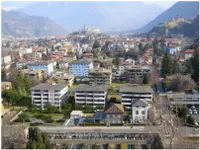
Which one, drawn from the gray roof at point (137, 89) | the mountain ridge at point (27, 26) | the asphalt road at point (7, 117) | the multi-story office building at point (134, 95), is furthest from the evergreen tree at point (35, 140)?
the mountain ridge at point (27, 26)

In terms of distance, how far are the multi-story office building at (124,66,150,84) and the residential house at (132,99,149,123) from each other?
5952 millimetres

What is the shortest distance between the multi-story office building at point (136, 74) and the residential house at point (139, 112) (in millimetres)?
5952

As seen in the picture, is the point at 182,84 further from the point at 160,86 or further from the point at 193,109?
the point at 193,109

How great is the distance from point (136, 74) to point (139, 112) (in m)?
6.53

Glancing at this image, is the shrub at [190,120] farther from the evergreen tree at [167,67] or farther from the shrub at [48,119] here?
the evergreen tree at [167,67]

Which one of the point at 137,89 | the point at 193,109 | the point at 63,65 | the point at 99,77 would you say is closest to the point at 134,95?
the point at 137,89

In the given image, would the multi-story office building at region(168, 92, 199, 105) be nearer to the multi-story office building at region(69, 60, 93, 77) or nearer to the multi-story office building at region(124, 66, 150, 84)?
the multi-story office building at region(124, 66, 150, 84)

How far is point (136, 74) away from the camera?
16094 mm

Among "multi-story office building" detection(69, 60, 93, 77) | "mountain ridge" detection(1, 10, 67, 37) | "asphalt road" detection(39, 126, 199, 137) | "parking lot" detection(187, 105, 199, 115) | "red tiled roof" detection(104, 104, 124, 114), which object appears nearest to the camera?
"asphalt road" detection(39, 126, 199, 137)

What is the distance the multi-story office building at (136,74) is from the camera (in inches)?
621

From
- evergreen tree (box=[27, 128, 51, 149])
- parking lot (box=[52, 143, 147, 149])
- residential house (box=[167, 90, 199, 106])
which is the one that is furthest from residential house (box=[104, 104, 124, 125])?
evergreen tree (box=[27, 128, 51, 149])

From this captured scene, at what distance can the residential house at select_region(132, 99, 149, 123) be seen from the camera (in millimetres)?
9711

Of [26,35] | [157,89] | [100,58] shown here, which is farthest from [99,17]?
[157,89]

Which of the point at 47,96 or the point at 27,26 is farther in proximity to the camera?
the point at 27,26
